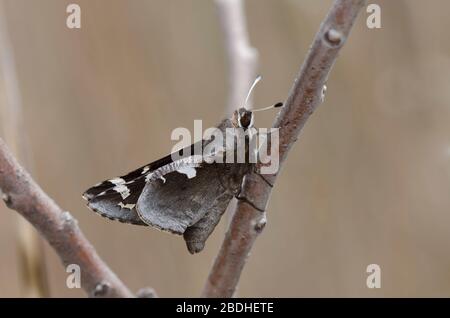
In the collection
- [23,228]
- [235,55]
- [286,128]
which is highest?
[235,55]

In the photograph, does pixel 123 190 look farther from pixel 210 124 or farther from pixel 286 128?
pixel 210 124

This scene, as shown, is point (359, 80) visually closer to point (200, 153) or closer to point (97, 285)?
→ point (200, 153)

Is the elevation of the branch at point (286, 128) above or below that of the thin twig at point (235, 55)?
below

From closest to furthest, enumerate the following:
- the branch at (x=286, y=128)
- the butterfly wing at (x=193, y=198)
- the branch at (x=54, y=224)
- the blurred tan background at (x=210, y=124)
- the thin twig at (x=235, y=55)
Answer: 1. the branch at (x=286, y=128)
2. the branch at (x=54, y=224)
3. the butterfly wing at (x=193, y=198)
4. the thin twig at (x=235, y=55)
5. the blurred tan background at (x=210, y=124)

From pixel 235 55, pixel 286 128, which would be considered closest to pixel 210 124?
pixel 235 55

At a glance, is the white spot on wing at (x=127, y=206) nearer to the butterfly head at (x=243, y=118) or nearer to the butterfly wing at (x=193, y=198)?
the butterfly wing at (x=193, y=198)

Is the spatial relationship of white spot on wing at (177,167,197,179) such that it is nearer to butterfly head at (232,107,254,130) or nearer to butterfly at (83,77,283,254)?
butterfly at (83,77,283,254)

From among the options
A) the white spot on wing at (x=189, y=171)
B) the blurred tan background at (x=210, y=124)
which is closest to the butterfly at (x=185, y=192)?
the white spot on wing at (x=189, y=171)
